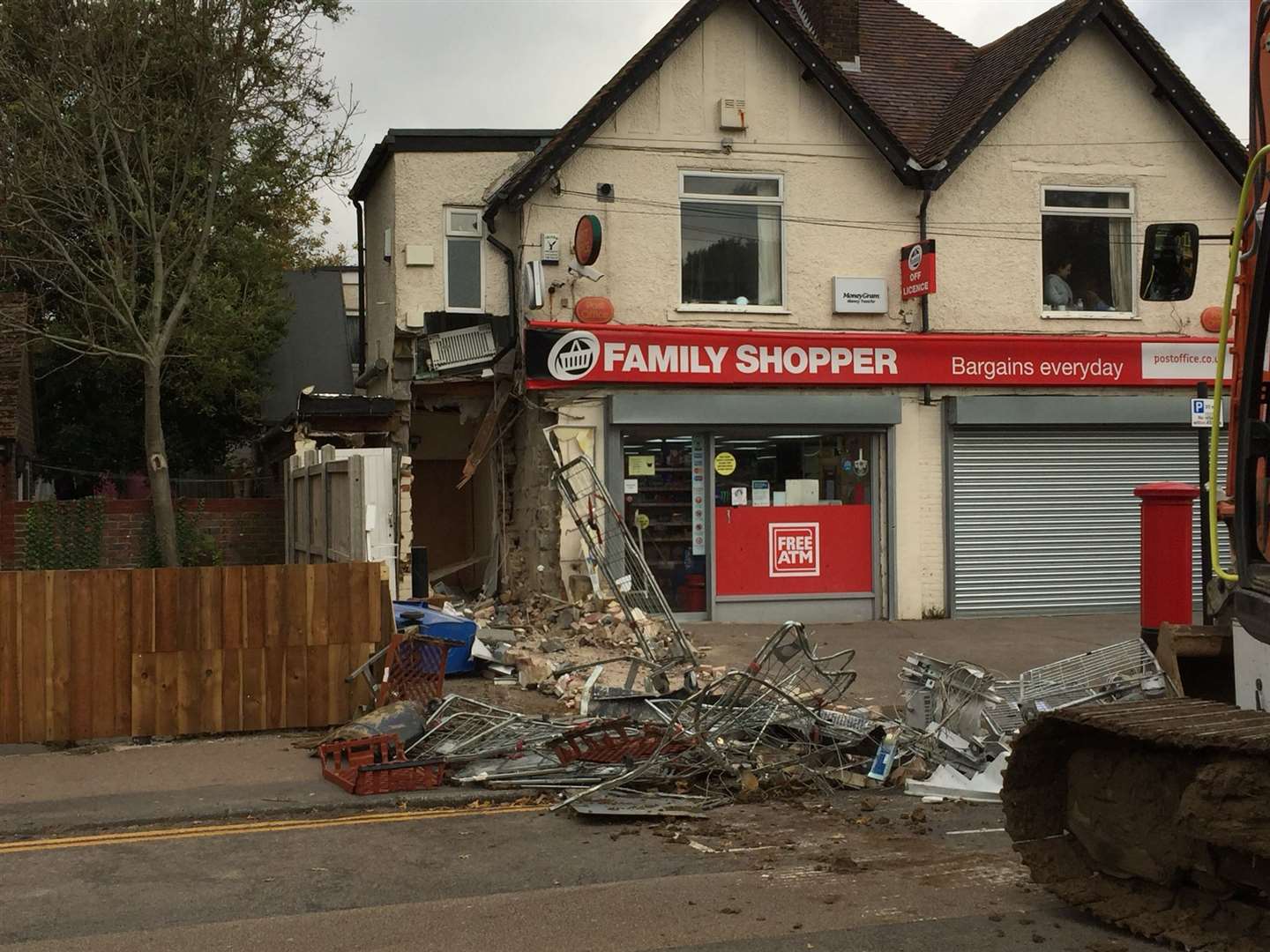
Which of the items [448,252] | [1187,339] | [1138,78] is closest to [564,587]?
[448,252]

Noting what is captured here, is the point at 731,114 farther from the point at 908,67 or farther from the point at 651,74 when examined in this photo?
the point at 908,67

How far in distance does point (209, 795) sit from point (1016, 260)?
12512 mm

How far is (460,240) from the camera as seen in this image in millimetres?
17625

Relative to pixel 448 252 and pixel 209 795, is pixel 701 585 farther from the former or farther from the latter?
pixel 209 795

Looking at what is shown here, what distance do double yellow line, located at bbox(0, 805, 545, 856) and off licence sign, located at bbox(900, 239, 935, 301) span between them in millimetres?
→ 10184

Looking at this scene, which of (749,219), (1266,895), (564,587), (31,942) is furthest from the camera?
(749,219)

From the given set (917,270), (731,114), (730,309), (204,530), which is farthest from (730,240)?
(204,530)

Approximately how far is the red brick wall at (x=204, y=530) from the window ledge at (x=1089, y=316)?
11111 mm

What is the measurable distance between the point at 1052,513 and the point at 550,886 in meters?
12.7

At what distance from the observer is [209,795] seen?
8.72m

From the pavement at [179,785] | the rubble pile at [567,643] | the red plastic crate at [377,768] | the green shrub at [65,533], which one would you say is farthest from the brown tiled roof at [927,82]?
the red plastic crate at [377,768]

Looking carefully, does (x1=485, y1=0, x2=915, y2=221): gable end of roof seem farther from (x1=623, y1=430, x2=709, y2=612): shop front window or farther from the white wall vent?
(x1=623, y1=430, x2=709, y2=612): shop front window

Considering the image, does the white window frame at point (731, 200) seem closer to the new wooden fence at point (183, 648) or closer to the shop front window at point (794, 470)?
the shop front window at point (794, 470)

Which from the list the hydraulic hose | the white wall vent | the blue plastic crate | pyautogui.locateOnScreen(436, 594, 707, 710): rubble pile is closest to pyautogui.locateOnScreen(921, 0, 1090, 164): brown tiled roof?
the white wall vent
